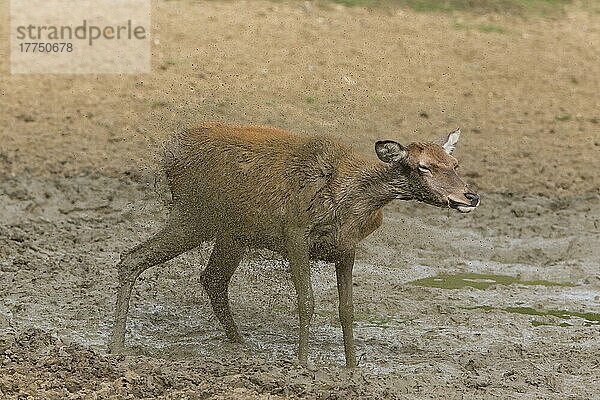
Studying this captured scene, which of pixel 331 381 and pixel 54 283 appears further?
pixel 54 283

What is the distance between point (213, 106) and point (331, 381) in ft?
14.8

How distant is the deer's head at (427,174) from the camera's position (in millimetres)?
6688

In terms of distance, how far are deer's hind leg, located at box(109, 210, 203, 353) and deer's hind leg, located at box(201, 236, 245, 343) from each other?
0.21 m

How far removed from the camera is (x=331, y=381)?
21.7 ft

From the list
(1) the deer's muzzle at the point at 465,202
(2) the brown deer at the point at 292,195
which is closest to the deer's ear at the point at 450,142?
(2) the brown deer at the point at 292,195

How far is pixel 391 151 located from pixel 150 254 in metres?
1.65

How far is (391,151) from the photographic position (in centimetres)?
678

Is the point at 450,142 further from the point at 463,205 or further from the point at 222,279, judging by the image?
the point at 222,279

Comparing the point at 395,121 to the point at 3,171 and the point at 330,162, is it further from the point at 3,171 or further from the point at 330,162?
the point at 330,162

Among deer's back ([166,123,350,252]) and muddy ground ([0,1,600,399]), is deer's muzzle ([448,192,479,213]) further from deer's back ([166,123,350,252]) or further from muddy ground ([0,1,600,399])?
muddy ground ([0,1,600,399])

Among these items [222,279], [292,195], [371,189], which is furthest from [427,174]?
[222,279]

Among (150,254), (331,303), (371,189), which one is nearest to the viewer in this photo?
(371,189)

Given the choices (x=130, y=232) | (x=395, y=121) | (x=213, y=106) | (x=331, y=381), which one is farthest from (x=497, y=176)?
(x=331, y=381)

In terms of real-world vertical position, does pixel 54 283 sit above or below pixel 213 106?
below
